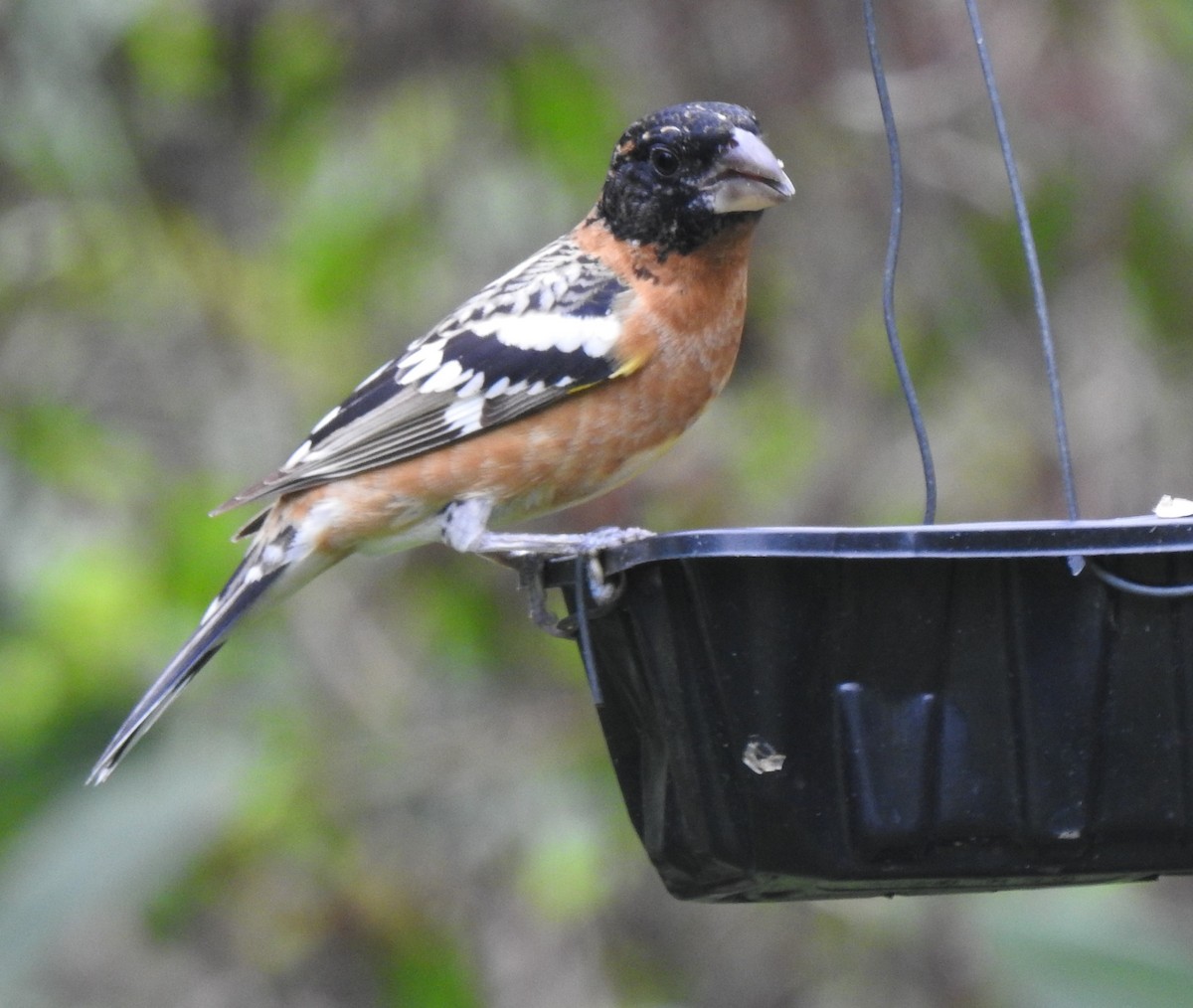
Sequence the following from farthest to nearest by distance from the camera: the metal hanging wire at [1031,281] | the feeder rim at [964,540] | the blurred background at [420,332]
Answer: the blurred background at [420,332] → the metal hanging wire at [1031,281] → the feeder rim at [964,540]

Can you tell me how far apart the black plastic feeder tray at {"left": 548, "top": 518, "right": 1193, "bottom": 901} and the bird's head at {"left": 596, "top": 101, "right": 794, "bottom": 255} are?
3.69ft

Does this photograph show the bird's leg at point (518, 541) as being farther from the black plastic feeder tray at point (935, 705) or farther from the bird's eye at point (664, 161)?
the bird's eye at point (664, 161)

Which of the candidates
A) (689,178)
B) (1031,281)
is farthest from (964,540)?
(689,178)

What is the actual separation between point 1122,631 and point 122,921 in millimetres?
5042

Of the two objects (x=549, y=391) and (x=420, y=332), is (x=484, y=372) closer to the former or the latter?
(x=549, y=391)

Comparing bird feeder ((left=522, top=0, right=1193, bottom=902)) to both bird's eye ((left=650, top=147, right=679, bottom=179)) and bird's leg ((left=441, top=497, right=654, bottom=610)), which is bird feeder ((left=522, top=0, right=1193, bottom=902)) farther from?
bird's eye ((left=650, top=147, right=679, bottom=179))

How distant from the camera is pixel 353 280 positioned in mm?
5840

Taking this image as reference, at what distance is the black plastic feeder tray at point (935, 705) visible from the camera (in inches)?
85.0

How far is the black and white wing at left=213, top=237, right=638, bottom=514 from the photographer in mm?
3354

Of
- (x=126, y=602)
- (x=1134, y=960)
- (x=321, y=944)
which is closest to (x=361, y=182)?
(x=126, y=602)

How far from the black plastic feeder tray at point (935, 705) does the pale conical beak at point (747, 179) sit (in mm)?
1080

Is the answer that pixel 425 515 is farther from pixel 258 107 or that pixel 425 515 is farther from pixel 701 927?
pixel 701 927

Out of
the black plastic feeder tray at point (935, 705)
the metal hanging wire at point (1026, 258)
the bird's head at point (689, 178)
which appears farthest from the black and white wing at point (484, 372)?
the black plastic feeder tray at point (935, 705)

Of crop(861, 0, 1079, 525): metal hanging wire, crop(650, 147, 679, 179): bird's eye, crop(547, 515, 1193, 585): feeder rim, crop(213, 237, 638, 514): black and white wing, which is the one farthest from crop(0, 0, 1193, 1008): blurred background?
crop(547, 515, 1193, 585): feeder rim
